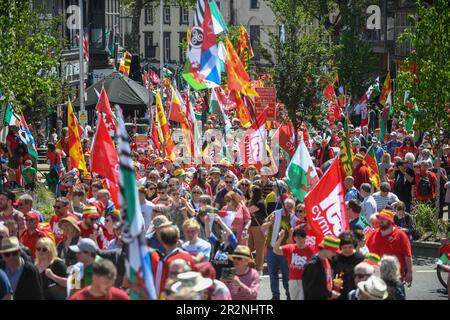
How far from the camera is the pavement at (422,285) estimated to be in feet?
48.6

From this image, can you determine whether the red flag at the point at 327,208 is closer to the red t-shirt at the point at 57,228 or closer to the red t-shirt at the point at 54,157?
the red t-shirt at the point at 57,228

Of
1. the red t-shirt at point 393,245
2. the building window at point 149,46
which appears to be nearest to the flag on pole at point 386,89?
the red t-shirt at point 393,245

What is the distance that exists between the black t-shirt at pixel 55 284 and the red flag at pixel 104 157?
13.0ft

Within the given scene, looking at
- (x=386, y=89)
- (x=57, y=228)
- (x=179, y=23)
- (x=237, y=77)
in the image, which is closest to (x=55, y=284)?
(x=57, y=228)

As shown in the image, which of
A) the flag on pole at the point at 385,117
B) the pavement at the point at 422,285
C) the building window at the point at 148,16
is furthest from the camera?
the building window at the point at 148,16

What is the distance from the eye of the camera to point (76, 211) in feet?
49.6

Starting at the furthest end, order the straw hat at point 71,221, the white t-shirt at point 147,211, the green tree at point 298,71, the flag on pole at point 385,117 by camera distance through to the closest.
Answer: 1. the flag on pole at point 385,117
2. the green tree at point 298,71
3. the white t-shirt at point 147,211
4. the straw hat at point 71,221

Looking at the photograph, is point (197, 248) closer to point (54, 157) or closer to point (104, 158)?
point (104, 158)

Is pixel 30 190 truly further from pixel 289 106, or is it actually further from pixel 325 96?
pixel 325 96

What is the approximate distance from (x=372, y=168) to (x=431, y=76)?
6.61 ft

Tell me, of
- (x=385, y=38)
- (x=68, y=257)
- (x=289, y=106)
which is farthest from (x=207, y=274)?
(x=385, y=38)

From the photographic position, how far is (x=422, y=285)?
1576 centimetres

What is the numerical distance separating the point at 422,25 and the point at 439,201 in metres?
3.24
